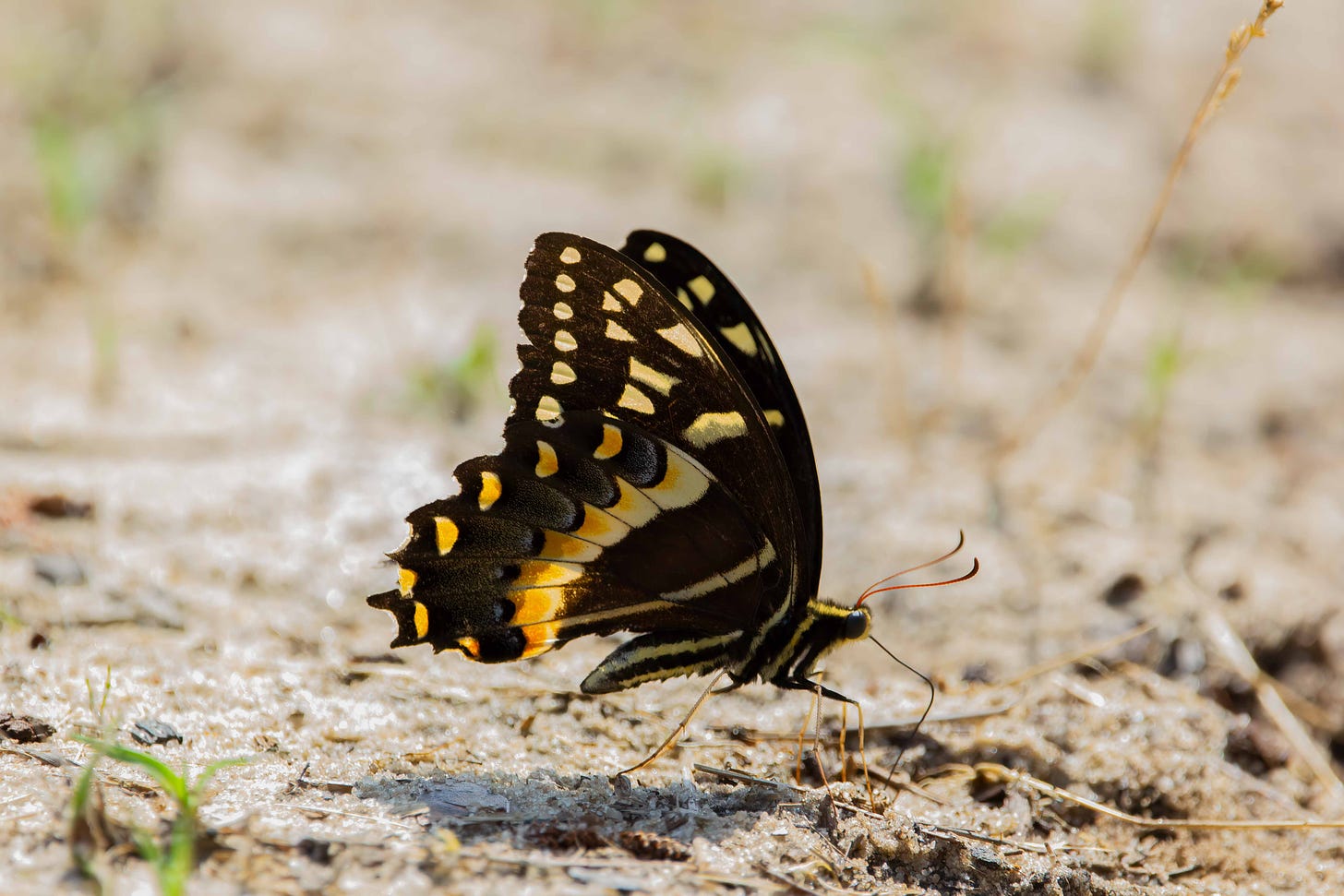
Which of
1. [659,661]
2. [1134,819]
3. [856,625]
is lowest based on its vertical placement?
[1134,819]

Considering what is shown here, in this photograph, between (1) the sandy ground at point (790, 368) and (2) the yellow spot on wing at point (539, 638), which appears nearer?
(1) the sandy ground at point (790, 368)

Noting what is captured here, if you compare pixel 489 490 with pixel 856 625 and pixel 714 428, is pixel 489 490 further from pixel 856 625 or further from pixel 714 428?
pixel 856 625

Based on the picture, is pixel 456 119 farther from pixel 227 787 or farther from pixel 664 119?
pixel 227 787

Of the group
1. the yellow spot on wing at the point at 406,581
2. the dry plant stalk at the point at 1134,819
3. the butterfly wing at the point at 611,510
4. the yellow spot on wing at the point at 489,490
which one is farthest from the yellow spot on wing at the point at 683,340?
the dry plant stalk at the point at 1134,819

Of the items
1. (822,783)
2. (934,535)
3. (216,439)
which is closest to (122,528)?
(216,439)

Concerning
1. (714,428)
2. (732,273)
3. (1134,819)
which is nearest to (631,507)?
(714,428)

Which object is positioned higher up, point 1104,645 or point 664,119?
point 664,119

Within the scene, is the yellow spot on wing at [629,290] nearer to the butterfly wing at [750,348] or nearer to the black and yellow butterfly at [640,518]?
the black and yellow butterfly at [640,518]
